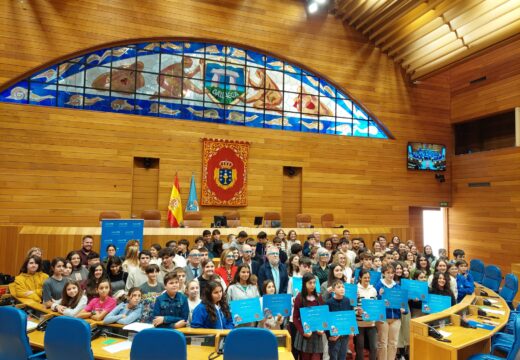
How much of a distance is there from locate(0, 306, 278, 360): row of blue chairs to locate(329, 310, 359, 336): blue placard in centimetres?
128

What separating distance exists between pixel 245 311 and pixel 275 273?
5.67 feet

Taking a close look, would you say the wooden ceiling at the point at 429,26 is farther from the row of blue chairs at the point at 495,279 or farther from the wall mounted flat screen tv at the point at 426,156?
the row of blue chairs at the point at 495,279

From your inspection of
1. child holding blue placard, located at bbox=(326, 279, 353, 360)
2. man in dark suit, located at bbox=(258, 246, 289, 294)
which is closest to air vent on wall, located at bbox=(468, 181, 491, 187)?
man in dark suit, located at bbox=(258, 246, 289, 294)

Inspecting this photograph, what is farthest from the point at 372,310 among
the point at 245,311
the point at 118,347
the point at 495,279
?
the point at 495,279

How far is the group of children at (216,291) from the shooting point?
393 centimetres

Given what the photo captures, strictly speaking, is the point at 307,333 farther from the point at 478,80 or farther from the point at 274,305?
the point at 478,80

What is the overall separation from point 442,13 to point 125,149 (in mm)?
11394

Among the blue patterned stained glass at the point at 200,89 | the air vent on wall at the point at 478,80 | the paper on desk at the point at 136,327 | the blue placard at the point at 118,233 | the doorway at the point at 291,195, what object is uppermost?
the air vent on wall at the point at 478,80

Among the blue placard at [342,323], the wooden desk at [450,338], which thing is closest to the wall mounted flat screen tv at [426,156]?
the wooden desk at [450,338]

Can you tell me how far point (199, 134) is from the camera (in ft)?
40.9

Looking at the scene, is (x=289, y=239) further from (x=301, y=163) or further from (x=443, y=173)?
(x=443, y=173)

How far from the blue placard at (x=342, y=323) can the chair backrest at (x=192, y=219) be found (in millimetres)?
7198

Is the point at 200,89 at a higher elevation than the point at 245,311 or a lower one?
higher

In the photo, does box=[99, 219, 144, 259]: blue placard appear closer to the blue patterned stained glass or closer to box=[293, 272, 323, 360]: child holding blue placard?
the blue patterned stained glass
